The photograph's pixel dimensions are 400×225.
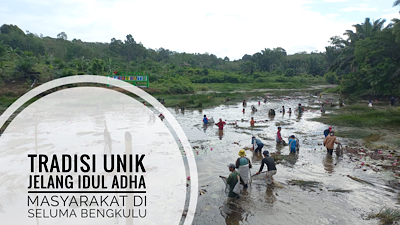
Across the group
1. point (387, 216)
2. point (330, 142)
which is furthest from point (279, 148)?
point (387, 216)

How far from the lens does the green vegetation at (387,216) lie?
24.2 ft

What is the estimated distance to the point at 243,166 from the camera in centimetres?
921

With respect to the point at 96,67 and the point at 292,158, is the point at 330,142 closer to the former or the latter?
the point at 292,158

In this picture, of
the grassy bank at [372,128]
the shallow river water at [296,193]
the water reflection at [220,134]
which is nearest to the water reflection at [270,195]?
the shallow river water at [296,193]

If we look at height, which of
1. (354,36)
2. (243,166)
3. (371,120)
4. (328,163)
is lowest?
(328,163)

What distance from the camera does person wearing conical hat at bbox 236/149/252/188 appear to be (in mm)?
9180

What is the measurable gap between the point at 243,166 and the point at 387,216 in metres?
4.12

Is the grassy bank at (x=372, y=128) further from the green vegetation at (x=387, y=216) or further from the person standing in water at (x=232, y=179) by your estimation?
the person standing in water at (x=232, y=179)

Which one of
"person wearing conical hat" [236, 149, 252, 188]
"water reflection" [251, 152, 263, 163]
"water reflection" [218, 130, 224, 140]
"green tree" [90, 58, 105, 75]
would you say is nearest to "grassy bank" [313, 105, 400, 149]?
"water reflection" [251, 152, 263, 163]

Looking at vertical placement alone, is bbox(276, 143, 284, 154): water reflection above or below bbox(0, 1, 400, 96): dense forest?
below

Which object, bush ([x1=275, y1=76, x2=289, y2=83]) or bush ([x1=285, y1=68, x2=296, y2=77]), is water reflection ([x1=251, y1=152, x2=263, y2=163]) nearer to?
bush ([x1=275, y1=76, x2=289, y2=83])

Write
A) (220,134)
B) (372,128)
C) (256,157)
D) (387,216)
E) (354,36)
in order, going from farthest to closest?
(354,36) → (220,134) → (372,128) → (256,157) → (387,216)

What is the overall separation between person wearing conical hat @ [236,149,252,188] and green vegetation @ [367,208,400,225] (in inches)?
142

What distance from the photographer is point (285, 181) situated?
34.4ft
